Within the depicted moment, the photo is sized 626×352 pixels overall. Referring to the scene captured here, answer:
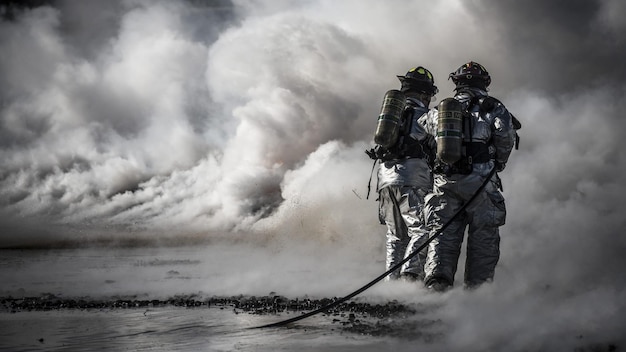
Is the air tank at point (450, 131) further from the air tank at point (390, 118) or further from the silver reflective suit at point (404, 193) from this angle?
the silver reflective suit at point (404, 193)

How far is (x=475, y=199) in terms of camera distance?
8227 millimetres

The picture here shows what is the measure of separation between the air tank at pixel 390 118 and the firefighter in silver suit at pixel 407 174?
0.30 m

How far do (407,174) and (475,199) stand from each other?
1521 mm

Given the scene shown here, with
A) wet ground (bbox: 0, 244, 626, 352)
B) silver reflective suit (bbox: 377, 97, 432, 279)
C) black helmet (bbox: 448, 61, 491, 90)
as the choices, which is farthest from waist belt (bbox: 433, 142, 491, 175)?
wet ground (bbox: 0, 244, 626, 352)

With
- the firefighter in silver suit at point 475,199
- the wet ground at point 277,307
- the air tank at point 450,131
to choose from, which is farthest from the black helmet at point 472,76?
the wet ground at point 277,307

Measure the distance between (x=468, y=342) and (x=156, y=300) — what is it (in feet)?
18.8

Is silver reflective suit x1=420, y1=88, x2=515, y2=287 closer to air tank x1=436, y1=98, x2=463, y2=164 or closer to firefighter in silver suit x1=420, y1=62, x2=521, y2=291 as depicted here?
firefighter in silver suit x1=420, y1=62, x2=521, y2=291

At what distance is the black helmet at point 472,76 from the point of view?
28.6 ft

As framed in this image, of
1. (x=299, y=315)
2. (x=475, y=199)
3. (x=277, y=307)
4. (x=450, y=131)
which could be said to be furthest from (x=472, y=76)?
(x=277, y=307)

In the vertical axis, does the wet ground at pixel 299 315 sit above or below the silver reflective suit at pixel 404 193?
below

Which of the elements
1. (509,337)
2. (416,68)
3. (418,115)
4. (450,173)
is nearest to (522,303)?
(509,337)

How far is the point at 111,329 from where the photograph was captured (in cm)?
688

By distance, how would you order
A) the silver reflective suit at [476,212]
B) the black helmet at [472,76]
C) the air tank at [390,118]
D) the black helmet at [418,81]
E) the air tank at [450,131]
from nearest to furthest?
the air tank at [450,131] → the silver reflective suit at [476,212] → the black helmet at [472,76] → the air tank at [390,118] → the black helmet at [418,81]

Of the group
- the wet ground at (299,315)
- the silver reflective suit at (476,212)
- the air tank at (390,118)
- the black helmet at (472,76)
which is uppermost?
the black helmet at (472,76)
